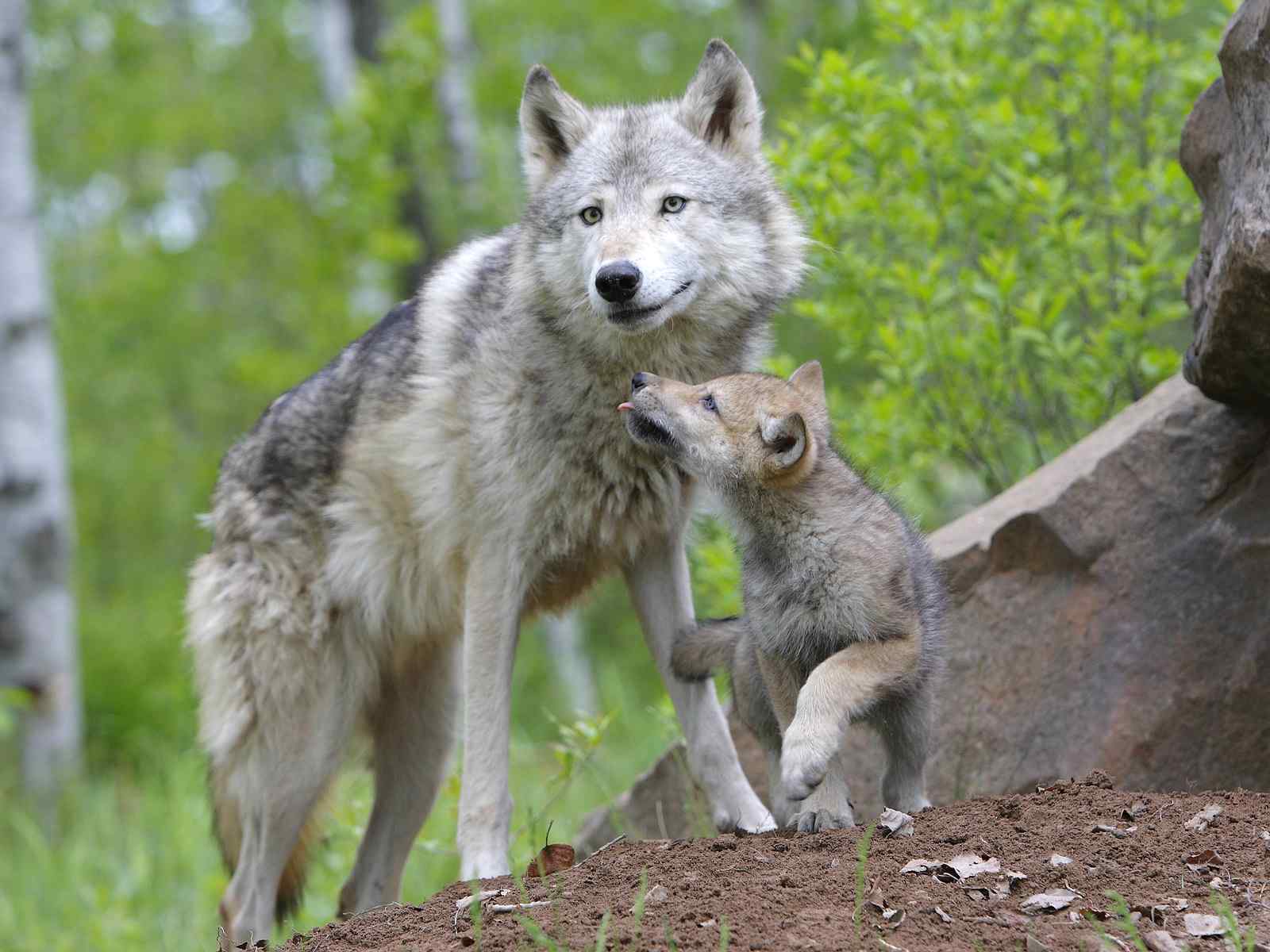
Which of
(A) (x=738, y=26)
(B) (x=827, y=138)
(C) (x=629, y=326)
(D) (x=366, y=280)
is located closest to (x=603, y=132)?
(C) (x=629, y=326)

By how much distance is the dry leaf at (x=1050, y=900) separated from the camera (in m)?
3.03

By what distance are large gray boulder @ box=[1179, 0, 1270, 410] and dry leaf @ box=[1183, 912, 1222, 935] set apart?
1.85 m

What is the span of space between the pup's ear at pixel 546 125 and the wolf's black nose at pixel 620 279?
973 mm

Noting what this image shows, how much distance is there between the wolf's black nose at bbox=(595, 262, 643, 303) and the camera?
13.5 ft

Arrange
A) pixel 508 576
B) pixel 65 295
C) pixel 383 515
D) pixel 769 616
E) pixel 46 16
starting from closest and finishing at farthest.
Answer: pixel 769 616, pixel 508 576, pixel 383 515, pixel 46 16, pixel 65 295

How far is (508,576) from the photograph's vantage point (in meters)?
4.78

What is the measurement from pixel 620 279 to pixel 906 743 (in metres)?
1.64

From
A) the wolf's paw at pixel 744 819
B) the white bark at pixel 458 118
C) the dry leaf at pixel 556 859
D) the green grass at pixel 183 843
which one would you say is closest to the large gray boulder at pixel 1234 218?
the wolf's paw at pixel 744 819

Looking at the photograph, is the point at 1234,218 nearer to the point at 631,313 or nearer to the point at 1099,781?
the point at 1099,781

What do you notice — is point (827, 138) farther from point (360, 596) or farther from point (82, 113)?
point (82, 113)

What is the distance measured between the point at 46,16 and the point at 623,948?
63.4 ft

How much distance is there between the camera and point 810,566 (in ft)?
12.9

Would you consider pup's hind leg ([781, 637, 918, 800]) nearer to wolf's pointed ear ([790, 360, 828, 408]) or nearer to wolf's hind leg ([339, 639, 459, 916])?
wolf's pointed ear ([790, 360, 828, 408])

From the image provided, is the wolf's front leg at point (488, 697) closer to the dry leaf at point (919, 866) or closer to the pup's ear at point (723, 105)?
the pup's ear at point (723, 105)
